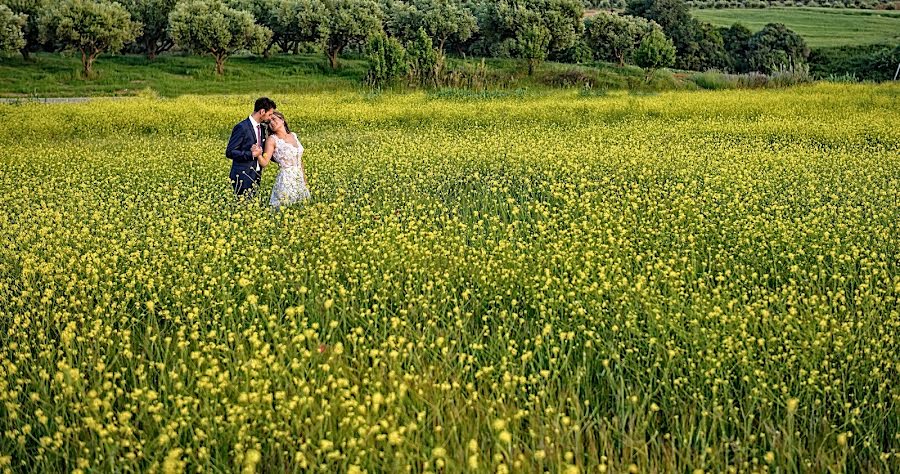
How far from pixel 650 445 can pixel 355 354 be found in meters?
2.03

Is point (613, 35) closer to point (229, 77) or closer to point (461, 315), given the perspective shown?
point (229, 77)

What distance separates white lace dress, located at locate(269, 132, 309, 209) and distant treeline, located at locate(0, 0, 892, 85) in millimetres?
24366

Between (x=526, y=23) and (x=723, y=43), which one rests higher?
(x=526, y=23)

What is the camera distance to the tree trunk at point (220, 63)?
153 ft

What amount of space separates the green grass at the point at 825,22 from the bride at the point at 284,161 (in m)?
78.7

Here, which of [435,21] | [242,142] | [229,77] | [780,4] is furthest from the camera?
[780,4]

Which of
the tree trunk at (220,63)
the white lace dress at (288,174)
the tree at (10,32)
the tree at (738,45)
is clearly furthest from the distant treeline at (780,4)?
the white lace dress at (288,174)

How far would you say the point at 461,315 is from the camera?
20.5ft

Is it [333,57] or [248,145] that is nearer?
[248,145]

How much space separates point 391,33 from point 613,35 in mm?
20315

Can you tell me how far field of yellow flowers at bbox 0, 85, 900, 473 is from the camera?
432 cm

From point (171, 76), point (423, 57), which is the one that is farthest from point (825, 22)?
point (171, 76)

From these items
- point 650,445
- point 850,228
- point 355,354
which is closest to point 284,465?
point 355,354

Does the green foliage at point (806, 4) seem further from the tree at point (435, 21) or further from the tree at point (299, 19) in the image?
the tree at point (299, 19)
